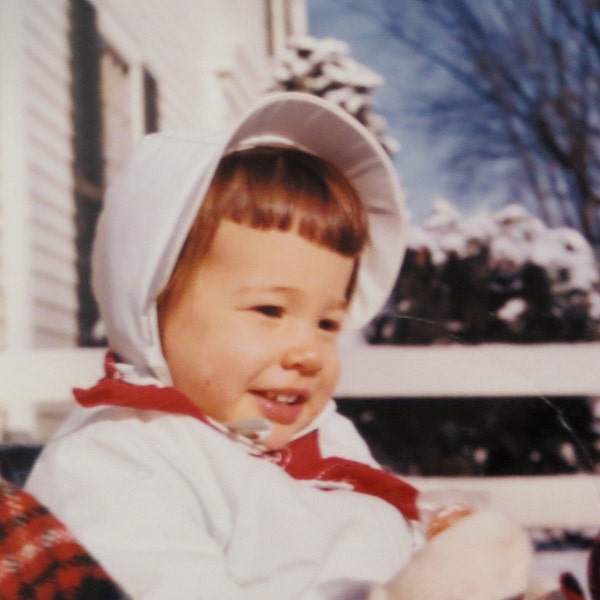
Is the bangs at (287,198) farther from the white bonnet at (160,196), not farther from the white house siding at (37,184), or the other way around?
the white house siding at (37,184)

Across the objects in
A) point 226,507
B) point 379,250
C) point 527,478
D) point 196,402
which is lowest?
point 527,478

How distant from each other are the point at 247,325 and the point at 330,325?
0.59ft

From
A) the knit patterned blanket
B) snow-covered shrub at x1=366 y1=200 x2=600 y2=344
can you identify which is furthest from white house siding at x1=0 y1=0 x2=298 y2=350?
the knit patterned blanket

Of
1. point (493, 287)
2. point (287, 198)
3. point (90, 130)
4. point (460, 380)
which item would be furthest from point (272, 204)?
point (90, 130)

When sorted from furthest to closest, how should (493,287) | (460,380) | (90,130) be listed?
(90,130) → (493,287) → (460,380)

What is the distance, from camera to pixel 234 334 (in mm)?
1272

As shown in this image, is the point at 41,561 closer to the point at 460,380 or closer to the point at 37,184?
the point at 460,380

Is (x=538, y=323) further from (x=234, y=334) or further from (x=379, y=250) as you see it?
(x=234, y=334)

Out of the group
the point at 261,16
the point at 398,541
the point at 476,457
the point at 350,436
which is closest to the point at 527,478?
the point at 476,457

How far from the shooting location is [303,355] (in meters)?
1.30

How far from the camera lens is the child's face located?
1.27 meters

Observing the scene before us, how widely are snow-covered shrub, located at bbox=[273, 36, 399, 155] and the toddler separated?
7.41 ft

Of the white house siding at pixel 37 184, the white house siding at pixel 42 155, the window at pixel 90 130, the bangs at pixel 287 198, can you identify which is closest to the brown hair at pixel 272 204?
the bangs at pixel 287 198

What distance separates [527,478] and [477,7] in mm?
3522
